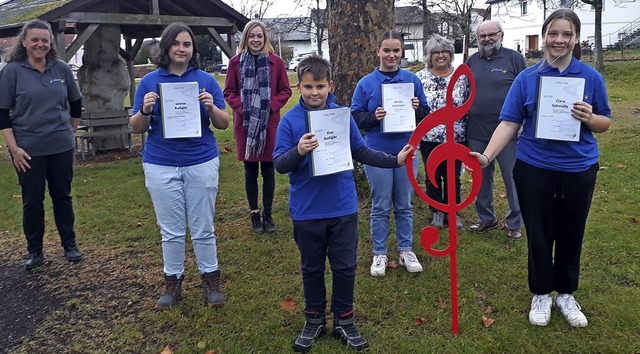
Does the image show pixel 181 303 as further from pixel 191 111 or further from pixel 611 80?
pixel 611 80

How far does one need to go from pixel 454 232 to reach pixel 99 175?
7.20 meters

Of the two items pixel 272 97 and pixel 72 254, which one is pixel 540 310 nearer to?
pixel 272 97

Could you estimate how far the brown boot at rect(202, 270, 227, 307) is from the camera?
13.4ft

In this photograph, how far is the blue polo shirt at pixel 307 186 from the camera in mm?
3277

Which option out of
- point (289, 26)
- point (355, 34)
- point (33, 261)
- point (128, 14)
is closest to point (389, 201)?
point (355, 34)

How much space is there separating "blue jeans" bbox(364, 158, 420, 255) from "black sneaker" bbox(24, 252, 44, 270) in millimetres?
3020

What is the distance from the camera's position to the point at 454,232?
137 inches

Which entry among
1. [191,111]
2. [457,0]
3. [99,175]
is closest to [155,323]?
[191,111]

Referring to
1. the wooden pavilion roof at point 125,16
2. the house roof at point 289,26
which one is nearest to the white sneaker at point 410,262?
the wooden pavilion roof at point 125,16

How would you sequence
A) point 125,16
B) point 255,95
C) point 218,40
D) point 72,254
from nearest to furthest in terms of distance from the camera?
1. point 72,254
2. point 255,95
3. point 125,16
4. point 218,40

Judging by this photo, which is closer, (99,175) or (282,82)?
(282,82)

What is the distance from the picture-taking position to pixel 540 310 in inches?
146

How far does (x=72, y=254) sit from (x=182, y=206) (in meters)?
1.87

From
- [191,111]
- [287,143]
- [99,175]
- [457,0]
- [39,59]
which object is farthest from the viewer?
[457,0]
